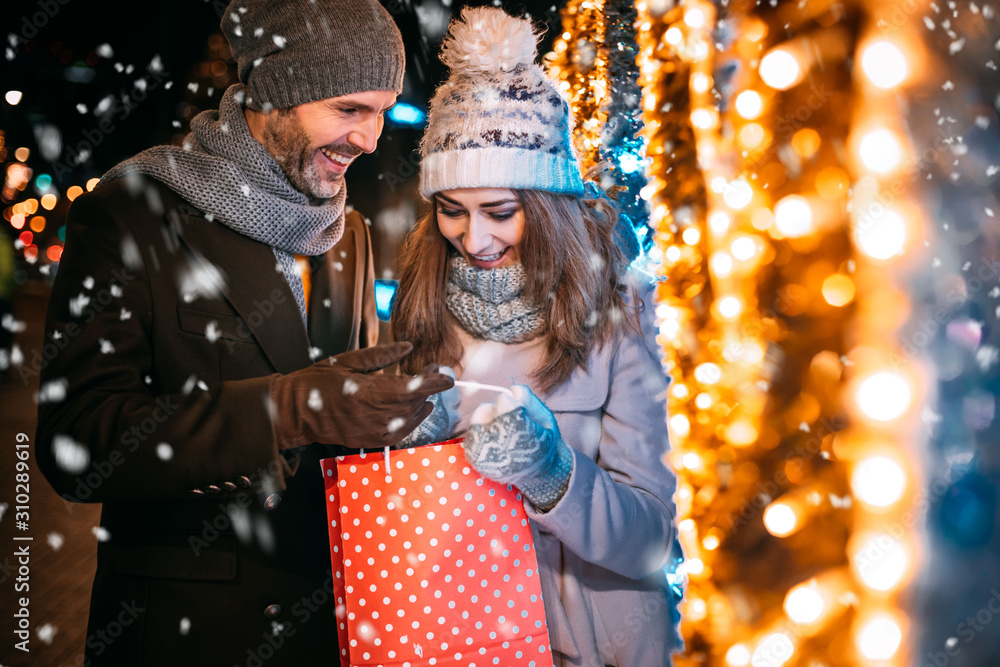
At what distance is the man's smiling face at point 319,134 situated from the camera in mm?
1216

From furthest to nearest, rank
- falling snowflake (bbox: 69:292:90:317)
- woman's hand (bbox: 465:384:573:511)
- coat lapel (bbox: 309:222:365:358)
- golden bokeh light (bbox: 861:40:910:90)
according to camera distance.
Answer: coat lapel (bbox: 309:222:365:358)
falling snowflake (bbox: 69:292:90:317)
woman's hand (bbox: 465:384:573:511)
golden bokeh light (bbox: 861:40:910:90)

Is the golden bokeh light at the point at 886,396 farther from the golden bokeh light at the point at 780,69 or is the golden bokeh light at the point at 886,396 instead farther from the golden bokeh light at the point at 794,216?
the golden bokeh light at the point at 780,69

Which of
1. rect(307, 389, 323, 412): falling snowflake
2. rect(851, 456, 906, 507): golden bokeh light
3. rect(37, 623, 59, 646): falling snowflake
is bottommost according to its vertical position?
rect(37, 623, 59, 646): falling snowflake

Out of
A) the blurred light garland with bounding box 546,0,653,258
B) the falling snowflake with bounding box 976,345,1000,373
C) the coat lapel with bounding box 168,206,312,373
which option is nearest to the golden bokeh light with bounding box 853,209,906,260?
the falling snowflake with bounding box 976,345,1000,373

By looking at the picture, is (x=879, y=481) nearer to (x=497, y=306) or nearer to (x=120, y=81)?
(x=497, y=306)

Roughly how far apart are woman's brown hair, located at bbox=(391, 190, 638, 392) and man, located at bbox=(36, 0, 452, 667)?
20cm

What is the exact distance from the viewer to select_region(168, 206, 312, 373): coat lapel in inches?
45.7

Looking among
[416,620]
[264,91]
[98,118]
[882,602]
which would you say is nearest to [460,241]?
[264,91]

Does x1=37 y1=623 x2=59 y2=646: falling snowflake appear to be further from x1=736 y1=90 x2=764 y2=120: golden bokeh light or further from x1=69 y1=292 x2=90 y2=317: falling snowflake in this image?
x1=736 y1=90 x2=764 y2=120: golden bokeh light

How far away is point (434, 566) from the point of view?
939 millimetres

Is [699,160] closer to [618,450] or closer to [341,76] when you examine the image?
[618,450]

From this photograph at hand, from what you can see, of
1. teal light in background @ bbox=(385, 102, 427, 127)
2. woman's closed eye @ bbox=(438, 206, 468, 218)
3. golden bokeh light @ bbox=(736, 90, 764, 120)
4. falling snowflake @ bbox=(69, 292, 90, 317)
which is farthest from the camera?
teal light in background @ bbox=(385, 102, 427, 127)

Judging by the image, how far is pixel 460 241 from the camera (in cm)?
126

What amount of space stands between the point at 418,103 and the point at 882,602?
1710 mm
